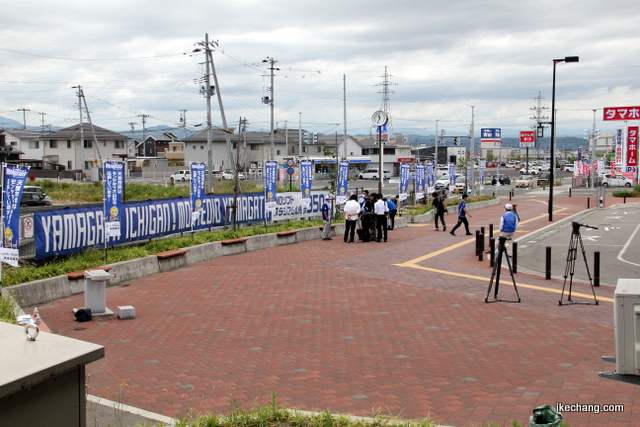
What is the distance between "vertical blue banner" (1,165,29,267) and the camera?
1152cm

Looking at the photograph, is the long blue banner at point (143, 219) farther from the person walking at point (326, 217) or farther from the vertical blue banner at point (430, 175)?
the vertical blue banner at point (430, 175)

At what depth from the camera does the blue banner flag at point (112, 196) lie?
15023 mm

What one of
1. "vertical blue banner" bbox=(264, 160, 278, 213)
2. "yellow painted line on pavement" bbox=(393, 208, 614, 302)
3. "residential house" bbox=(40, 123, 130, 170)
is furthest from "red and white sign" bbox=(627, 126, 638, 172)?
"residential house" bbox=(40, 123, 130, 170)

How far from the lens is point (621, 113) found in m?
66.3

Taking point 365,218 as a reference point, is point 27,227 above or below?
above

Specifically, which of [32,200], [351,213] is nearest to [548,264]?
[351,213]

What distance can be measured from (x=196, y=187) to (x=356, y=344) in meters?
12.2

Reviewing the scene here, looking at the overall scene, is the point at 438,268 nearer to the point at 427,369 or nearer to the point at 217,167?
the point at 427,369

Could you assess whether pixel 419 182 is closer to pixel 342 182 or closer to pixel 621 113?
pixel 342 182

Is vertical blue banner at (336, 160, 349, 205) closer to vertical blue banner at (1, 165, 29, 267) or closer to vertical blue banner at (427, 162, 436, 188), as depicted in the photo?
vertical blue banner at (427, 162, 436, 188)

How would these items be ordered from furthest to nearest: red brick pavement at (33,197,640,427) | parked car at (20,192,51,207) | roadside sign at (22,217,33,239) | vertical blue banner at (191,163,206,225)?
parked car at (20,192,51,207)
vertical blue banner at (191,163,206,225)
roadside sign at (22,217,33,239)
red brick pavement at (33,197,640,427)

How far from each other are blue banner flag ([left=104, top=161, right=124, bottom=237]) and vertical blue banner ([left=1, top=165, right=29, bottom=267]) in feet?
10.1

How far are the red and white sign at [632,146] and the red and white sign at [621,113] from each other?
370 cm

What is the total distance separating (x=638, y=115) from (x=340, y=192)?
4963 centimetres
